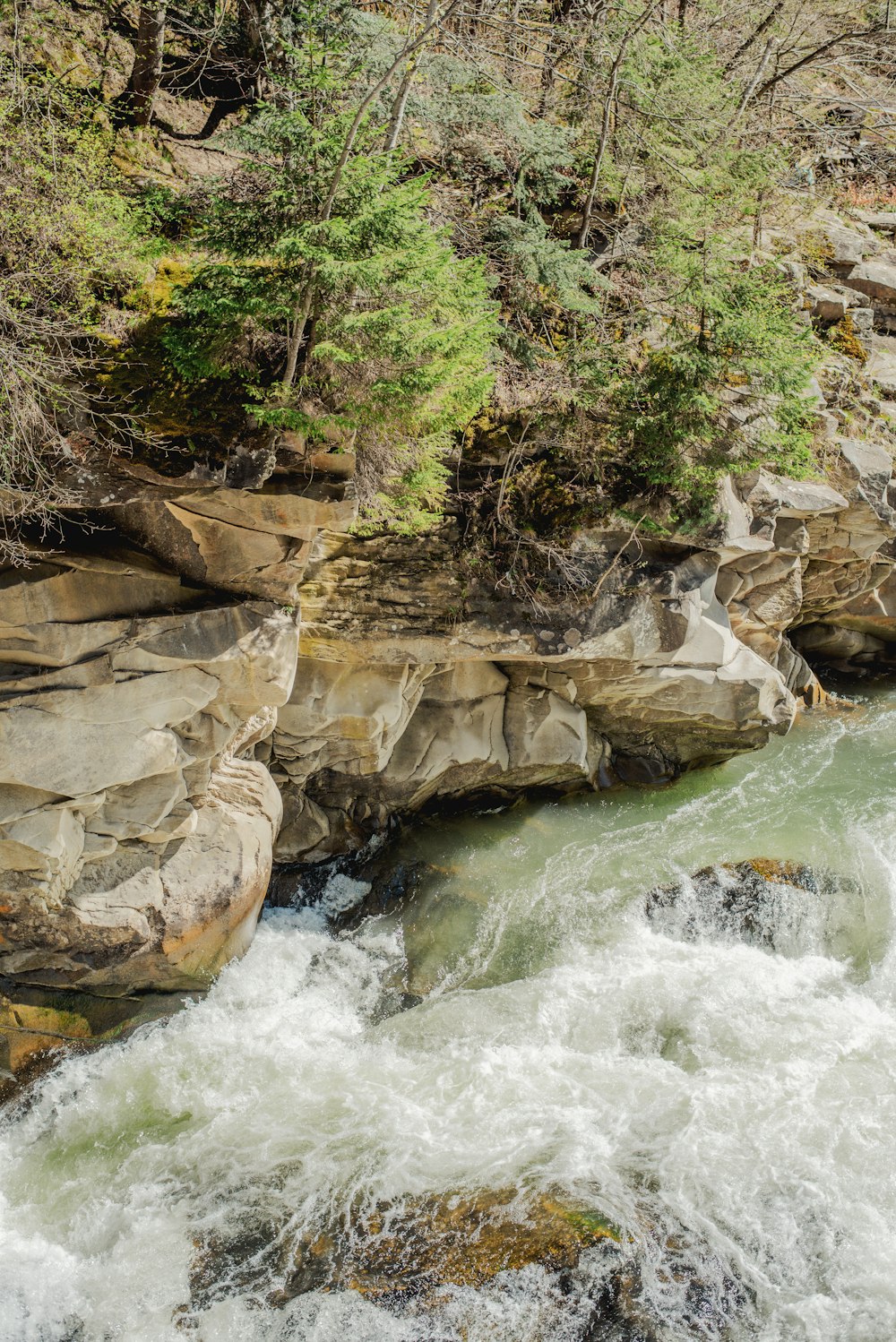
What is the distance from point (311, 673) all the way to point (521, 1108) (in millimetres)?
5241

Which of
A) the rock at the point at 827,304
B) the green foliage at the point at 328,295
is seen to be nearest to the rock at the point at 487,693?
the green foliage at the point at 328,295

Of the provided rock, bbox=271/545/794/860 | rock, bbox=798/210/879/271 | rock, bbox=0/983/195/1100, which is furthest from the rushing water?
rock, bbox=798/210/879/271

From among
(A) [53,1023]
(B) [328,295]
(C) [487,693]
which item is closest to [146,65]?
(B) [328,295]

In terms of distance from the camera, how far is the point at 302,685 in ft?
34.7

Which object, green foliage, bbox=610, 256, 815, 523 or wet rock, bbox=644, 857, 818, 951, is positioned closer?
green foliage, bbox=610, 256, 815, 523

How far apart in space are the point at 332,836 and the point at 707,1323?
6794 millimetres

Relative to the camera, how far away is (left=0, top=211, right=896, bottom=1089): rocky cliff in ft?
25.2

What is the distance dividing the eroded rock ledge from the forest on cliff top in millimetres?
760

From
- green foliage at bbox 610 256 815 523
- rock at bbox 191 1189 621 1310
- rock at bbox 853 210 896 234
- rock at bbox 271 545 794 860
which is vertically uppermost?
rock at bbox 853 210 896 234

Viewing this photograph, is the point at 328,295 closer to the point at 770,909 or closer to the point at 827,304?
the point at 770,909

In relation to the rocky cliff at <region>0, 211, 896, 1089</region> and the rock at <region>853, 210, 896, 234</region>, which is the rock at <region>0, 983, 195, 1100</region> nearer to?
the rocky cliff at <region>0, 211, 896, 1089</region>

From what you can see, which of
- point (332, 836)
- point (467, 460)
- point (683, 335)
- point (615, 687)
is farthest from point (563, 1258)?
point (683, 335)

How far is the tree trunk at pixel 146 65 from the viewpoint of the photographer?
28.9ft

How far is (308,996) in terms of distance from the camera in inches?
374
